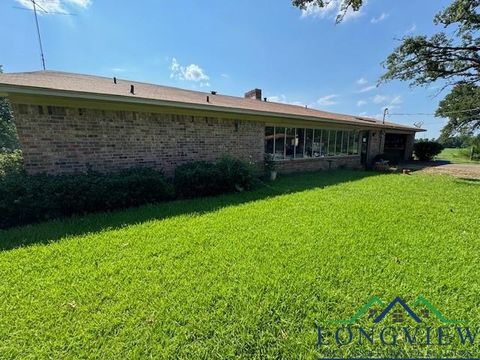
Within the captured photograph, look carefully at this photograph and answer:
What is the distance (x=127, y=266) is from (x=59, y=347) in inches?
48.1

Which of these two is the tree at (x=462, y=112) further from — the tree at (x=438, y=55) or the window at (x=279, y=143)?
the window at (x=279, y=143)

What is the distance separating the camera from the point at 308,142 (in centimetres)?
1185

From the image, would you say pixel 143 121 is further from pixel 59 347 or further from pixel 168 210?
pixel 59 347

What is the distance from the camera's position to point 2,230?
14.2ft

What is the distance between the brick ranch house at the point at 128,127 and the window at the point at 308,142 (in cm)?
5

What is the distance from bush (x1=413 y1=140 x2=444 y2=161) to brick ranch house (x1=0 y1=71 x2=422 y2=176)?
15323 millimetres

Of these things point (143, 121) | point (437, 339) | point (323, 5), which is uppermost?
point (323, 5)

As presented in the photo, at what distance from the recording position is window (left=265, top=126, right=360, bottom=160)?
10.5m

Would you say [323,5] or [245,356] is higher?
[323,5]

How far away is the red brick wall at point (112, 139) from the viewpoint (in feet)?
17.6

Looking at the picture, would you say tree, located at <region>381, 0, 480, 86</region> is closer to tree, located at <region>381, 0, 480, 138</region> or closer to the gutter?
tree, located at <region>381, 0, 480, 138</region>

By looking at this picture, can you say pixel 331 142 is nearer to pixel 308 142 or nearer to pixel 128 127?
pixel 308 142

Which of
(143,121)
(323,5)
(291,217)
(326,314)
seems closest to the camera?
(326,314)

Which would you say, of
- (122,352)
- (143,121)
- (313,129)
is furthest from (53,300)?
(313,129)
